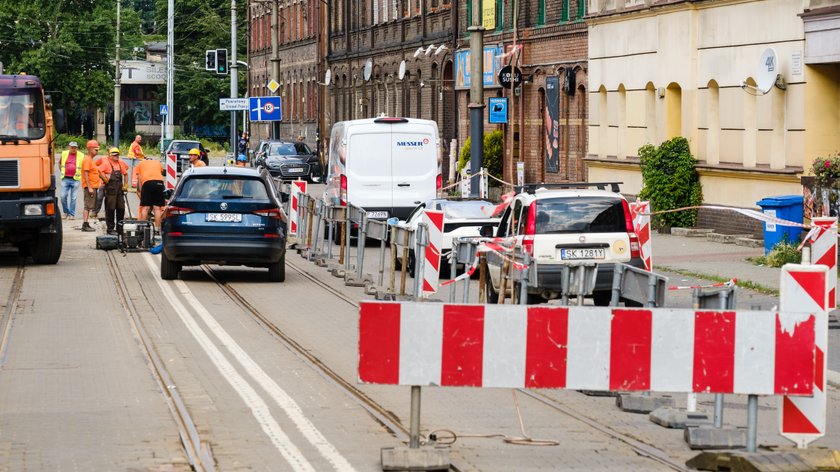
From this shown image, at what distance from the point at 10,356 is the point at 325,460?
19.5ft

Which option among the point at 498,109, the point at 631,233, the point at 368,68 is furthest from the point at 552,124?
the point at 631,233

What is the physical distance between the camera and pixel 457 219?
24156mm

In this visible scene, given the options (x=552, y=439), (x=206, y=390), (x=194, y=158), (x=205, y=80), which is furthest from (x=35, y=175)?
(x=205, y=80)

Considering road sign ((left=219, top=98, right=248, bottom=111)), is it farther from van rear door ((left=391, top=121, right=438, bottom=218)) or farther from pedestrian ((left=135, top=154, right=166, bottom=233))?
van rear door ((left=391, top=121, right=438, bottom=218))

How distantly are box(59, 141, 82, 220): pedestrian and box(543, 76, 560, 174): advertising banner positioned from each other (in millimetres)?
12200

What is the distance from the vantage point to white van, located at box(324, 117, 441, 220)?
3089 centimetres

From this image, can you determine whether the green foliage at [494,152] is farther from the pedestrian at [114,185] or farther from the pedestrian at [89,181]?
the pedestrian at [114,185]

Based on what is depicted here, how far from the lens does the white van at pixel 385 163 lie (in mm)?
30891

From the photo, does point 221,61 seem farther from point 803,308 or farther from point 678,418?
point 803,308

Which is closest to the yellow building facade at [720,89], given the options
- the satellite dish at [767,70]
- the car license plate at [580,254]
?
the satellite dish at [767,70]

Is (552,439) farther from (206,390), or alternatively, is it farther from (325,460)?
(206,390)

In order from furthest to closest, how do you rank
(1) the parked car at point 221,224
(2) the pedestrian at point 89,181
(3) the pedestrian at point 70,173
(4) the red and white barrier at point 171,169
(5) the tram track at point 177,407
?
(4) the red and white barrier at point 171,169 < (3) the pedestrian at point 70,173 < (2) the pedestrian at point 89,181 < (1) the parked car at point 221,224 < (5) the tram track at point 177,407

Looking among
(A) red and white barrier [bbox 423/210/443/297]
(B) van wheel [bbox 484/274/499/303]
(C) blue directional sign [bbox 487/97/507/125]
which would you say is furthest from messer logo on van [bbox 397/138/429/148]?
(A) red and white barrier [bbox 423/210/443/297]

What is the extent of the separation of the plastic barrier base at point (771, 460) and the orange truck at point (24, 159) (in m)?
16.8
